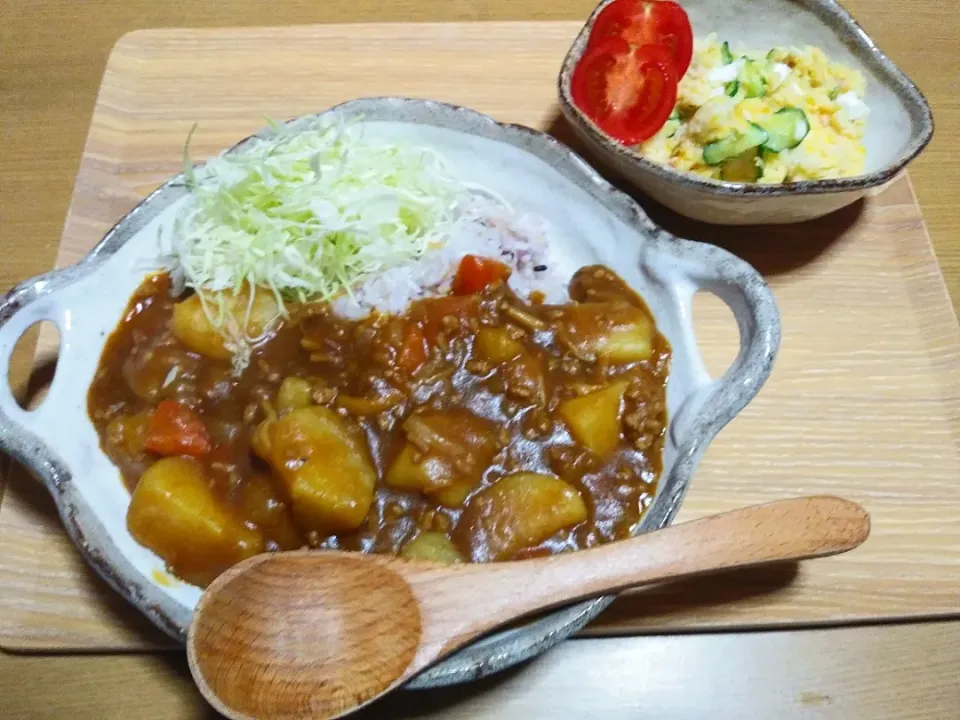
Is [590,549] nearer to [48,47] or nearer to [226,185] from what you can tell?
[226,185]

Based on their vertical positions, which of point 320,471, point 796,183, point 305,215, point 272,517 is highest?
point 796,183

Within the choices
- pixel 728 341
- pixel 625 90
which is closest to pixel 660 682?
pixel 728 341

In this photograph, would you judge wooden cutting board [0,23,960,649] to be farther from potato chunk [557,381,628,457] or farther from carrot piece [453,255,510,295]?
carrot piece [453,255,510,295]

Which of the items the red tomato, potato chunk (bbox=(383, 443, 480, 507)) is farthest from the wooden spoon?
the red tomato

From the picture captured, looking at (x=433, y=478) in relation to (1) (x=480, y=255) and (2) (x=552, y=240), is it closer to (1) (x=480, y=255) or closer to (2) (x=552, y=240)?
(1) (x=480, y=255)

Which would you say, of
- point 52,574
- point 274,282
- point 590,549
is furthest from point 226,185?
point 590,549
